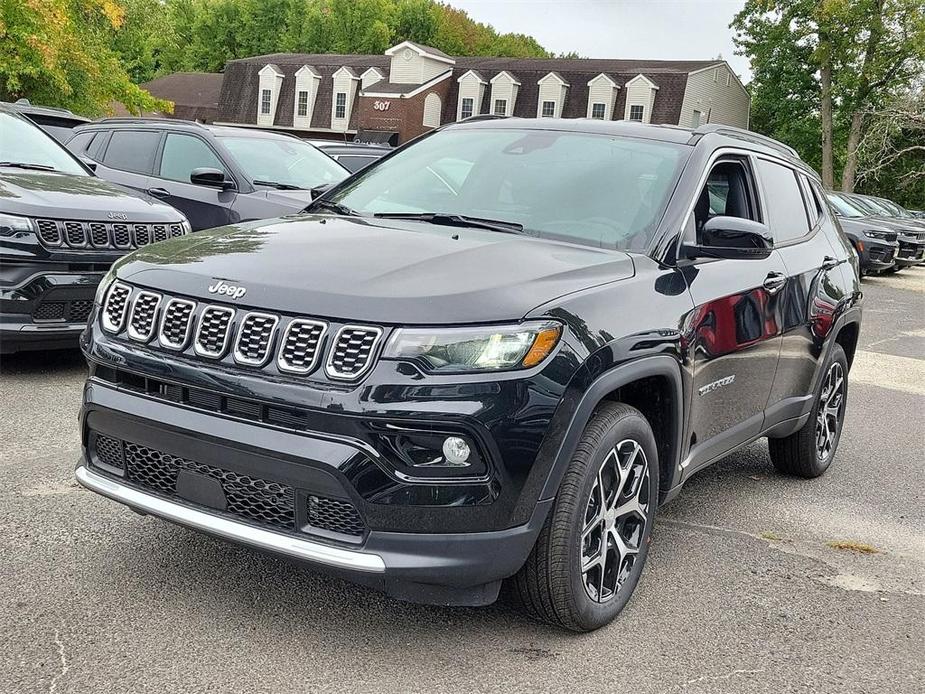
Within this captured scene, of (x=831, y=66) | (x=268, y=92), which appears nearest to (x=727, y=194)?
(x=831, y=66)

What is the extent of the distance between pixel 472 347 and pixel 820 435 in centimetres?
343

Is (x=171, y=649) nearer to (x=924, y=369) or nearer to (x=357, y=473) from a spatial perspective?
(x=357, y=473)

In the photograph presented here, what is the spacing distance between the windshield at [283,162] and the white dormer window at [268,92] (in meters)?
52.1

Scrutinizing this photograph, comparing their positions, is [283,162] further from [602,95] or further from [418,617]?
[602,95]

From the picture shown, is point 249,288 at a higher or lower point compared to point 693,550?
higher

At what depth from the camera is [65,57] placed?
25.2m

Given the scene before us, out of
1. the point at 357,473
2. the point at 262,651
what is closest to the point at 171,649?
the point at 262,651

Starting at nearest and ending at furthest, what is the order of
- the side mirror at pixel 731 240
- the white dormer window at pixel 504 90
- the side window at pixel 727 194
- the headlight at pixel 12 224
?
the side mirror at pixel 731 240, the side window at pixel 727 194, the headlight at pixel 12 224, the white dormer window at pixel 504 90

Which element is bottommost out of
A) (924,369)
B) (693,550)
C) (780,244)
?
(924,369)

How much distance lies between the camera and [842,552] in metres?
4.55

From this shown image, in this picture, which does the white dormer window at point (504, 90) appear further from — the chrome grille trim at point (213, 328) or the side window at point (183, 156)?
the chrome grille trim at point (213, 328)

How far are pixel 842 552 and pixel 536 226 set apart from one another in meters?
2.08

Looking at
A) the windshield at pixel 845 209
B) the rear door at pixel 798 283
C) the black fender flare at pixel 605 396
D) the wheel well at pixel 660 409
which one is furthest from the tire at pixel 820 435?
the windshield at pixel 845 209

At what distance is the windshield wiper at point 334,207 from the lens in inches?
172
